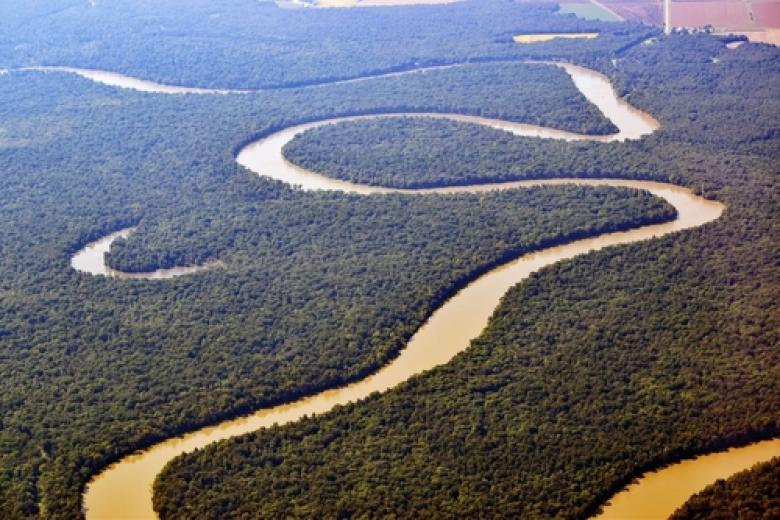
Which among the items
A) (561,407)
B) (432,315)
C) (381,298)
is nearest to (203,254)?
(381,298)

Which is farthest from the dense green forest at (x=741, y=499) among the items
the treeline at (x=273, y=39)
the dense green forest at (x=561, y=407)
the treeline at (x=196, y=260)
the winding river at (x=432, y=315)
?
the treeline at (x=273, y=39)

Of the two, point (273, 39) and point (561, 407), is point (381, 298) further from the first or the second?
point (273, 39)

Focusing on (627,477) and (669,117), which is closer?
(627,477)

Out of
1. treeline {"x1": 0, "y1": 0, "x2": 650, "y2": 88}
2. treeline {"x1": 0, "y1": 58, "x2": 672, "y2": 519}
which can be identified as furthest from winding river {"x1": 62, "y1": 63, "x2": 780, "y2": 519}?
treeline {"x1": 0, "y1": 0, "x2": 650, "y2": 88}

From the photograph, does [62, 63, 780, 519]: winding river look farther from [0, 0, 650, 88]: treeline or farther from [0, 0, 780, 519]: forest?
[0, 0, 650, 88]: treeline

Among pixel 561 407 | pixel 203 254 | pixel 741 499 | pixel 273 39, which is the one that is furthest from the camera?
pixel 273 39

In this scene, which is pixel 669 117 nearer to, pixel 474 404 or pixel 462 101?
pixel 462 101

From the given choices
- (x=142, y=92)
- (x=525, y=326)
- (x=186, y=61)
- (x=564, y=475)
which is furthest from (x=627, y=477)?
(x=186, y=61)
